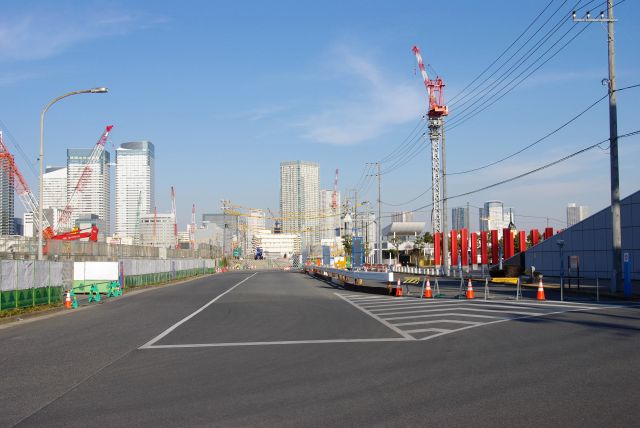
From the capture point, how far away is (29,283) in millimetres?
26953

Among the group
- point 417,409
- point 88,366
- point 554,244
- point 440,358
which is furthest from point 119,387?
point 554,244

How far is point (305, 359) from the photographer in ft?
41.2

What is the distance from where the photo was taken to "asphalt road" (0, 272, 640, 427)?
812cm

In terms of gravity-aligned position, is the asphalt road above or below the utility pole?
below

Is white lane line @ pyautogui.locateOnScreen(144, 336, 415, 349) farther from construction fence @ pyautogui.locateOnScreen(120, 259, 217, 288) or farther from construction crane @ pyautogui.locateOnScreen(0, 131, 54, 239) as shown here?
construction crane @ pyautogui.locateOnScreen(0, 131, 54, 239)

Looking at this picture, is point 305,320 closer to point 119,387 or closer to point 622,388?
point 119,387

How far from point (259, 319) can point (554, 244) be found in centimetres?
4249

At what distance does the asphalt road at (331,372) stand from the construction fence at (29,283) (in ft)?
13.5

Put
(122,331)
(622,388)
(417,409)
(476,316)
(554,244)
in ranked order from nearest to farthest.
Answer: (417,409), (622,388), (122,331), (476,316), (554,244)

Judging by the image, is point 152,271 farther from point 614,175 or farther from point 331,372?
point 331,372

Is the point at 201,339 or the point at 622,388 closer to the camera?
the point at 622,388

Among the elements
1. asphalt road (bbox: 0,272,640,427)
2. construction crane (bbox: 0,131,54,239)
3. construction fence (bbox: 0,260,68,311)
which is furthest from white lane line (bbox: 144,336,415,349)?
construction crane (bbox: 0,131,54,239)

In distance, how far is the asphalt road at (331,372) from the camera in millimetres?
8125

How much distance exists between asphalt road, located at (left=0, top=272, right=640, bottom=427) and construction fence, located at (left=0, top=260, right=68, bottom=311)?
4121 mm
